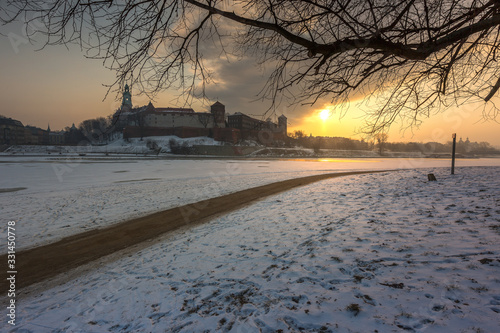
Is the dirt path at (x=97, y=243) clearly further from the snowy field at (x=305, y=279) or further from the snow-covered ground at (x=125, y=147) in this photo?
the snow-covered ground at (x=125, y=147)

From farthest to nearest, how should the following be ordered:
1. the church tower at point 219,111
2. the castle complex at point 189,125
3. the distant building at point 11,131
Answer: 1. the distant building at point 11,131
2. the castle complex at point 189,125
3. the church tower at point 219,111

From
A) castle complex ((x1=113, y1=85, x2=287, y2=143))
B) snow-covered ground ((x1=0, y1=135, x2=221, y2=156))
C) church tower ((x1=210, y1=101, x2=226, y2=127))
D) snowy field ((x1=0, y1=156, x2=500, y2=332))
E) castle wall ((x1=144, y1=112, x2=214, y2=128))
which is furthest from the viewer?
castle wall ((x1=144, y1=112, x2=214, y2=128))

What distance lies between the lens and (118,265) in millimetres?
5172

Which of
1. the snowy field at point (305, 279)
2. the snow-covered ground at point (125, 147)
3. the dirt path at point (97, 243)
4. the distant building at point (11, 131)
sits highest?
the distant building at point (11, 131)

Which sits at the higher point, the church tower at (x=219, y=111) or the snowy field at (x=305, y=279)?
the church tower at (x=219, y=111)

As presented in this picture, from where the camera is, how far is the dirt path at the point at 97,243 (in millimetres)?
5090

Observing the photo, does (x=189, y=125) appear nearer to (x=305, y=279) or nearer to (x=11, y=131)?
(x=11, y=131)

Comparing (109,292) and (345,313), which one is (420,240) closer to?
(345,313)

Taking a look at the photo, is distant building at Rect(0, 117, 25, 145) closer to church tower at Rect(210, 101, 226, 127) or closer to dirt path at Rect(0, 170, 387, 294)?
church tower at Rect(210, 101, 226, 127)

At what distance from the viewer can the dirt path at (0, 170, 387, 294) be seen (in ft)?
16.7

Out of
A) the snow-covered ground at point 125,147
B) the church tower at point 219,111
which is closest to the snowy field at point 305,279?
the snow-covered ground at point 125,147

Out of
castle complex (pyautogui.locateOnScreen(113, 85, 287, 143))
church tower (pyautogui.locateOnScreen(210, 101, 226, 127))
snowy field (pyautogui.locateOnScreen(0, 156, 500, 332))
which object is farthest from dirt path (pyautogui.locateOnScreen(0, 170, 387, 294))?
church tower (pyautogui.locateOnScreen(210, 101, 226, 127))

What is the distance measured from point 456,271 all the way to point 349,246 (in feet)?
5.73

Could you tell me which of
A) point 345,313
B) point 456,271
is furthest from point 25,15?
point 456,271
